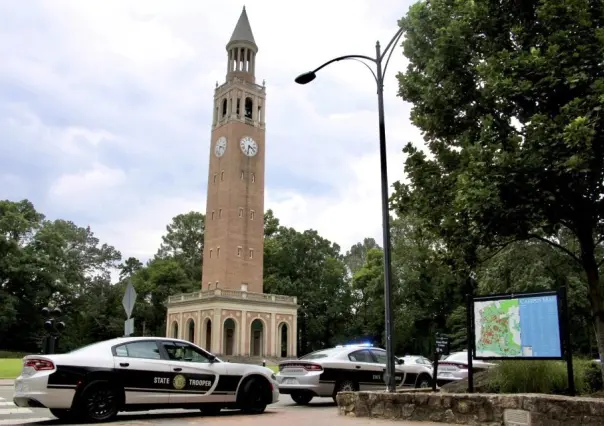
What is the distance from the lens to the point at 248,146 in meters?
59.2

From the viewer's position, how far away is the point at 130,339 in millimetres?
10883

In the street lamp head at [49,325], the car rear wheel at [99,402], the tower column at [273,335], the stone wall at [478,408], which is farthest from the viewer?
the tower column at [273,335]

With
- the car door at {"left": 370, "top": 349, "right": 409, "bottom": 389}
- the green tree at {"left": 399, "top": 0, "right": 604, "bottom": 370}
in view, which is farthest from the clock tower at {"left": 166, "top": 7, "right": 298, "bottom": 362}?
the green tree at {"left": 399, "top": 0, "right": 604, "bottom": 370}

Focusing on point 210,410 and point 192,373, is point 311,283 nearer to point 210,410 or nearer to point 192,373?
point 210,410

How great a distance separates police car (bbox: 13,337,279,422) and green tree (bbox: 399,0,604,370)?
543 cm

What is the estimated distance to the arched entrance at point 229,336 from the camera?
54.9 meters

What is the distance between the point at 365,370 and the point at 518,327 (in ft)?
17.9

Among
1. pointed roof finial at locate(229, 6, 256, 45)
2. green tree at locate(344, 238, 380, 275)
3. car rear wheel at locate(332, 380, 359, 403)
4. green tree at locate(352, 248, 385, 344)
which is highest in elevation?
pointed roof finial at locate(229, 6, 256, 45)

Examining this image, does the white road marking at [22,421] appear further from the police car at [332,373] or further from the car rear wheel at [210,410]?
the police car at [332,373]

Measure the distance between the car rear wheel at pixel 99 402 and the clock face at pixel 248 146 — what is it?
162 feet

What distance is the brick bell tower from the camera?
5631 cm

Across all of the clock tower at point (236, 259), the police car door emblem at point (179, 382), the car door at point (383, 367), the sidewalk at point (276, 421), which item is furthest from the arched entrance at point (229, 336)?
the sidewalk at point (276, 421)

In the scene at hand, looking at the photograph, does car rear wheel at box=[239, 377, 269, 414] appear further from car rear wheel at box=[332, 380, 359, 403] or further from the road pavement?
car rear wheel at box=[332, 380, 359, 403]

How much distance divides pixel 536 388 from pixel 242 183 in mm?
48636
